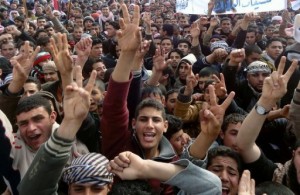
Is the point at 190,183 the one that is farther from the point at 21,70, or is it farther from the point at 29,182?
the point at 21,70

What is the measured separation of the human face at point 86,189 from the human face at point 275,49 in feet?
15.3

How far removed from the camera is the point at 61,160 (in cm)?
196

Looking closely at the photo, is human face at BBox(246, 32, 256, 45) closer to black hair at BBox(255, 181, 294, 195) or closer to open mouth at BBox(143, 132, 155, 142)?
open mouth at BBox(143, 132, 155, 142)

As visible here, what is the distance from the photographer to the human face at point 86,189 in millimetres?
2215

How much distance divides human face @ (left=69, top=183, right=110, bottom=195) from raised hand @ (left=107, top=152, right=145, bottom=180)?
16 cm

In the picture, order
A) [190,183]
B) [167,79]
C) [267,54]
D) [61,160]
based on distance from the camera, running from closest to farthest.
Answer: [61,160]
[190,183]
[167,79]
[267,54]

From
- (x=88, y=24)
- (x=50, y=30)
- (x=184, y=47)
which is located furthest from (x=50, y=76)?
(x=88, y=24)

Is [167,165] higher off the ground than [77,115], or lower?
lower

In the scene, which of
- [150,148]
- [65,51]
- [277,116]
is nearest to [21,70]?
[65,51]

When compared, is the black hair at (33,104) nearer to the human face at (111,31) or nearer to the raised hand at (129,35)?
the raised hand at (129,35)

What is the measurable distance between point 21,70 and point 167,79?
8.86ft

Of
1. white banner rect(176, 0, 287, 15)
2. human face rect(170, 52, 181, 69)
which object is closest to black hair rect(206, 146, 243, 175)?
human face rect(170, 52, 181, 69)

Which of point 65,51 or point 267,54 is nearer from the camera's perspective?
point 65,51

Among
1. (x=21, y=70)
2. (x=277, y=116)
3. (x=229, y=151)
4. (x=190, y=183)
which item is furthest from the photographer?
(x=277, y=116)
